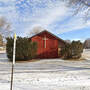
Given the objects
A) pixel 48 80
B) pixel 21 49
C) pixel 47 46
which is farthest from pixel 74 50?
pixel 48 80

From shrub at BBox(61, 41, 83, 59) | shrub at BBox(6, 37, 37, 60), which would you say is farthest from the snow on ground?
shrub at BBox(61, 41, 83, 59)

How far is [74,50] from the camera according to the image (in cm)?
1572

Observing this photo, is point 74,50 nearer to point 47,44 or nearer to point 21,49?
point 47,44

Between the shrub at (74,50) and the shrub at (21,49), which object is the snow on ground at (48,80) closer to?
the shrub at (21,49)

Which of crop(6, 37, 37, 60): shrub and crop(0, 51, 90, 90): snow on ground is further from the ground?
crop(6, 37, 37, 60): shrub

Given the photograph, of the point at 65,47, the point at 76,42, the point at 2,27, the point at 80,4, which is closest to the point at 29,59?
the point at 65,47

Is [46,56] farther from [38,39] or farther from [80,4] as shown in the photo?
[80,4]

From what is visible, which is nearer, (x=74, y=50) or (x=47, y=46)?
(x=74, y=50)

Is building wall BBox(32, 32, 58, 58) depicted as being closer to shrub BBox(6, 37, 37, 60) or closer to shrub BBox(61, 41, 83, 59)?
shrub BBox(61, 41, 83, 59)

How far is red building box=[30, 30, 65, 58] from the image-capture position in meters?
17.0

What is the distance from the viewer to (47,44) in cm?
1714

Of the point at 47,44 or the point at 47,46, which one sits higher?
the point at 47,44

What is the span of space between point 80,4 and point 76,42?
6449 millimetres

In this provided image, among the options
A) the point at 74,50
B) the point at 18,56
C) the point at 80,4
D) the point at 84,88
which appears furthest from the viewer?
the point at 74,50
